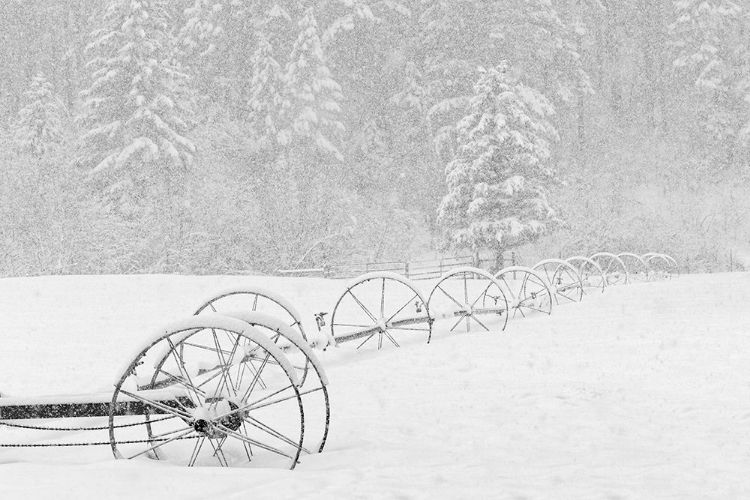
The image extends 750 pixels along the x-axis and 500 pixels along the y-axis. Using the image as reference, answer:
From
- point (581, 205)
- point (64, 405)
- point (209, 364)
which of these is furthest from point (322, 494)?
point (581, 205)

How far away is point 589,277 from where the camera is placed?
87.7 feet

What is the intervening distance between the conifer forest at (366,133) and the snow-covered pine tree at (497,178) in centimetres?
A: 8

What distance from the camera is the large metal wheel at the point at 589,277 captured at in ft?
66.0

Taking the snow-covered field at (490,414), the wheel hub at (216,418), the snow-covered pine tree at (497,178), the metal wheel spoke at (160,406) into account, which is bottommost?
the snow-covered field at (490,414)

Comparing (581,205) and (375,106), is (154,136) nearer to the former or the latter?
(375,106)

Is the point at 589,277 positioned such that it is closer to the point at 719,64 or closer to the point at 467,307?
the point at 467,307

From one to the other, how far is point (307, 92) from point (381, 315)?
25294 millimetres

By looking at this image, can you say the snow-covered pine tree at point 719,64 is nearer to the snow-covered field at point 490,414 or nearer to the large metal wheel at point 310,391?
the snow-covered field at point 490,414

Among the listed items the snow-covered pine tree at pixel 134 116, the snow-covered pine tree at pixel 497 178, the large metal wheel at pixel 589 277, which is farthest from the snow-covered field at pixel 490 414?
the snow-covered pine tree at pixel 134 116

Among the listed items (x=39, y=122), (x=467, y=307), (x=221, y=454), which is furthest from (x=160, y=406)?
(x=39, y=122)

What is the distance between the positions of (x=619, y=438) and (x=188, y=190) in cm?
2563

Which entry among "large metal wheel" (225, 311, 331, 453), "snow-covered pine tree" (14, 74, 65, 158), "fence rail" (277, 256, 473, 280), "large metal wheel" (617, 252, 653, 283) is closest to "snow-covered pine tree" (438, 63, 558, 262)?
"fence rail" (277, 256, 473, 280)

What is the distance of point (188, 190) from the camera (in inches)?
1166

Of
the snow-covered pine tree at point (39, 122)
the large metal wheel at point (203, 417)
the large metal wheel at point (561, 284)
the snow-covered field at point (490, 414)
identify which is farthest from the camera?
the snow-covered pine tree at point (39, 122)
